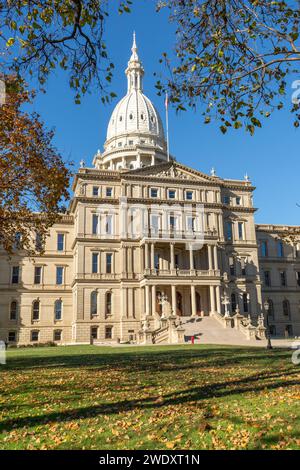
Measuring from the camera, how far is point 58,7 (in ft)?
32.2

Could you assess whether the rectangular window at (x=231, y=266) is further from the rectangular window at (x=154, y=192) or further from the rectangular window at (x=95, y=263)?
the rectangular window at (x=95, y=263)

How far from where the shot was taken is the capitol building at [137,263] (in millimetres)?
50281

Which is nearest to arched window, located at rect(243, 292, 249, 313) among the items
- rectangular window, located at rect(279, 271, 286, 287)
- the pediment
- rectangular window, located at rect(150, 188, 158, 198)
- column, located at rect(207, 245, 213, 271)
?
column, located at rect(207, 245, 213, 271)

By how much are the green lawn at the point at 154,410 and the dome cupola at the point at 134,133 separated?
206ft

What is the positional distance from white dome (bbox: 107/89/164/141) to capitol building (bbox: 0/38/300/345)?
2907 cm

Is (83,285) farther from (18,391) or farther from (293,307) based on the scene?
(18,391)

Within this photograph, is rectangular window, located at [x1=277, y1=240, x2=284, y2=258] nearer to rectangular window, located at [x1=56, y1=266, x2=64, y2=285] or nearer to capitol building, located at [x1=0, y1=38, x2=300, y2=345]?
capitol building, located at [x1=0, y1=38, x2=300, y2=345]

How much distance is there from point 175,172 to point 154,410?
49.7 m

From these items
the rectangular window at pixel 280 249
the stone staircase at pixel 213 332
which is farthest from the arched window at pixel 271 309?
the stone staircase at pixel 213 332

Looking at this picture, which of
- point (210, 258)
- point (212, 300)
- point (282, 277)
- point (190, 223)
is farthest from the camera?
point (282, 277)

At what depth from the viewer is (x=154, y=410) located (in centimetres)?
873

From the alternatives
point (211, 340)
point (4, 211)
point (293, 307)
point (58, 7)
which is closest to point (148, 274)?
point (211, 340)

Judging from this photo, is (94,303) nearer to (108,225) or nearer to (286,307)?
(108,225)

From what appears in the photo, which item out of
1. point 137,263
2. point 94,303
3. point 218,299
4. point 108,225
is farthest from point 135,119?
point 218,299
